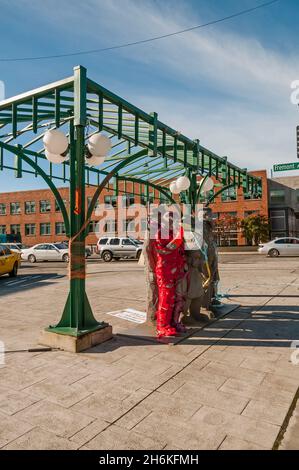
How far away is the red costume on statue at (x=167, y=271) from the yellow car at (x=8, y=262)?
10.7 meters

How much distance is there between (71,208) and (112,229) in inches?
1484

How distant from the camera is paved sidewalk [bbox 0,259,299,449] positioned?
8.57ft

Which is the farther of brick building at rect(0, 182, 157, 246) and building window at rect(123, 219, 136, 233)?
brick building at rect(0, 182, 157, 246)

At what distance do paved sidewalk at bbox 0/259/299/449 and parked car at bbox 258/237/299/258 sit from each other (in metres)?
20.5

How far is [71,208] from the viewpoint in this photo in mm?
4984

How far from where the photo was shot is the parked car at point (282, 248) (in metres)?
24.8

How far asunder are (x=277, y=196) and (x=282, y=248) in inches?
806

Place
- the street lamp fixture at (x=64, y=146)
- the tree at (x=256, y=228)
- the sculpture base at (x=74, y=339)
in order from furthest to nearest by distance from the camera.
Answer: the tree at (x=256, y=228), the street lamp fixture at (x=64, y=146), the sculpture base at (x=74, y=339)

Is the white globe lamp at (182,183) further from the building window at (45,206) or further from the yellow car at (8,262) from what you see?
the building window at (45,206)

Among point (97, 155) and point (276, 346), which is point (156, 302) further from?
point (97, 155)

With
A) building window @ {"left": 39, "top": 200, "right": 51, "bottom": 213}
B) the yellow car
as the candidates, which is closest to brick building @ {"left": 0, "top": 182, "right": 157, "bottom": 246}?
building window @ {"left": 39, "top": 200, "right": 51, "bottom": 213}

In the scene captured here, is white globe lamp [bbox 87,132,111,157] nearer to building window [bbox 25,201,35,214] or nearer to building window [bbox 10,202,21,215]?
building window [bbox 25,201,35,214]

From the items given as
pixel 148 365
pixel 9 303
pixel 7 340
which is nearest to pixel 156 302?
pixel 148 365

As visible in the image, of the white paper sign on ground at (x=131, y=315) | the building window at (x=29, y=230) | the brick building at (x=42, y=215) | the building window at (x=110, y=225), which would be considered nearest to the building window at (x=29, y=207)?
the brick building at (x=42, y=215)
